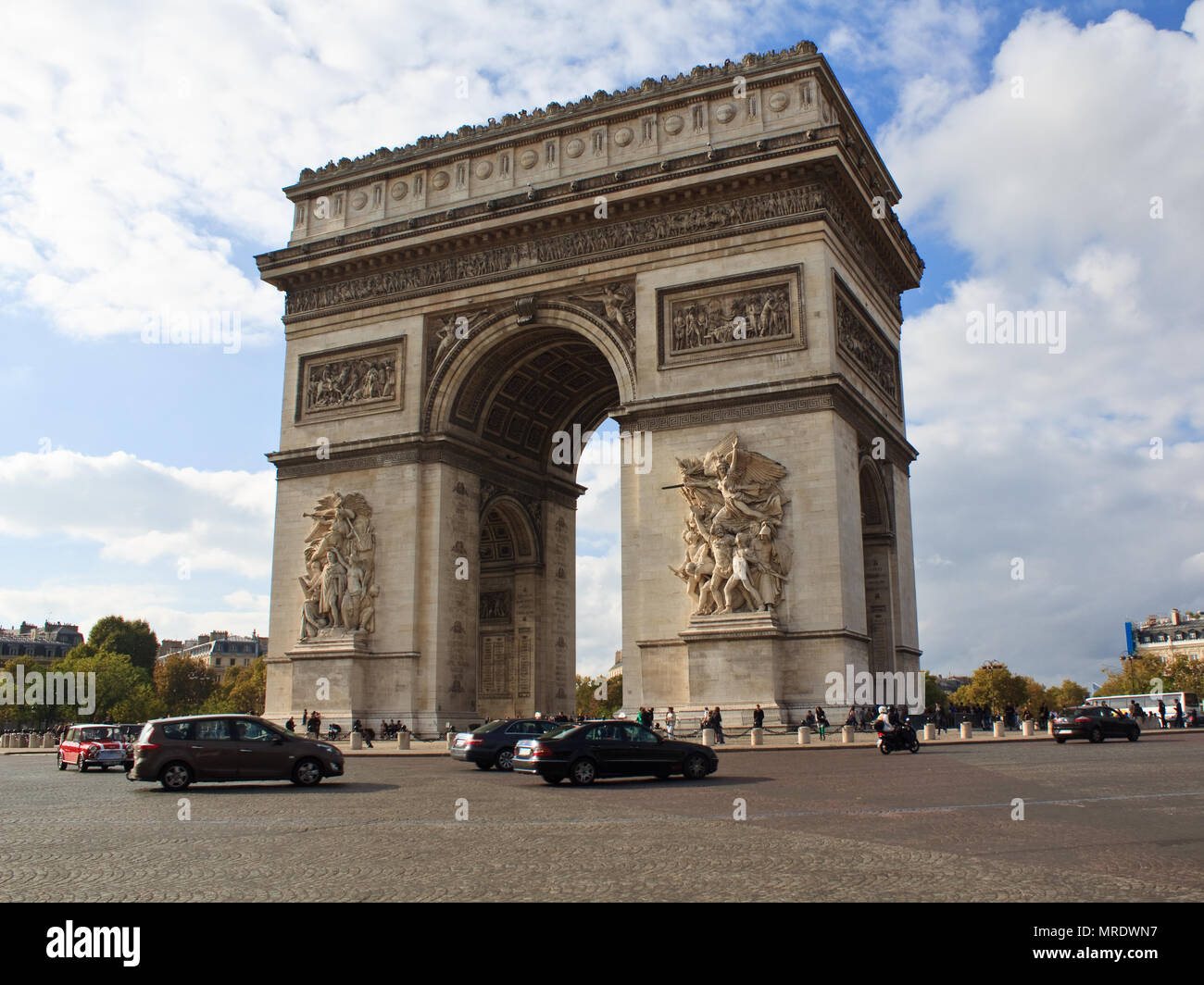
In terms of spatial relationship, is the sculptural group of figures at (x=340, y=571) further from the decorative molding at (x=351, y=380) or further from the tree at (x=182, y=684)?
the tree at (x=182, y=684)

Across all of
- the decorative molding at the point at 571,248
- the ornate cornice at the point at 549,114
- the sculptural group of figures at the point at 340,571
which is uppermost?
the ornate cornice at the point at 549,114

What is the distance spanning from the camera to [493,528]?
130ft

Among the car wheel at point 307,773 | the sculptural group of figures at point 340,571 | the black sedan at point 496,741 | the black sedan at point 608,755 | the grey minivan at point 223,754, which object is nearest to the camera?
the grey minivan at point 223,754

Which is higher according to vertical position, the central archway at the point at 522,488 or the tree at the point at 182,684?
the central archway at the point at 522,488

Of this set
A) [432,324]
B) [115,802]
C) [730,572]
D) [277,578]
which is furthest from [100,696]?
[115,802]

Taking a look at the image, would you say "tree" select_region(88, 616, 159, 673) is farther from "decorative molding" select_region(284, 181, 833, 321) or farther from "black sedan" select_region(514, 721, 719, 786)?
"black sedan" select_region(514, 721, 719, 786)

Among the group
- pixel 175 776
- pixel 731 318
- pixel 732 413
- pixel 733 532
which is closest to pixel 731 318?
pixel 731 318

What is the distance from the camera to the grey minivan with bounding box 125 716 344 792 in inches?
643

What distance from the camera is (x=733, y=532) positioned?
28484 mm

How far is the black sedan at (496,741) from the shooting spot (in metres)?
21.7

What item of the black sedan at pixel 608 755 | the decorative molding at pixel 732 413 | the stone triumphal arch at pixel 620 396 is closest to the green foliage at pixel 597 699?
the stone triumphal arch at pixel 620 396

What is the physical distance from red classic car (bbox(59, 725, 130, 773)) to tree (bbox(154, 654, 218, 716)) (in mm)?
71623
